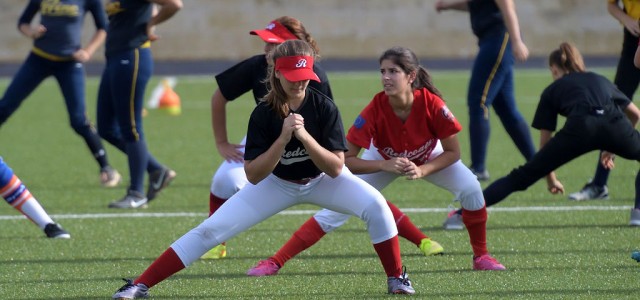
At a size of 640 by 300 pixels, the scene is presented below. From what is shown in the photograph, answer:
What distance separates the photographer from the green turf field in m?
5.64

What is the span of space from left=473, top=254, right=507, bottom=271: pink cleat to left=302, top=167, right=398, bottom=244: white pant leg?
0.90m

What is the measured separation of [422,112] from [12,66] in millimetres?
21674

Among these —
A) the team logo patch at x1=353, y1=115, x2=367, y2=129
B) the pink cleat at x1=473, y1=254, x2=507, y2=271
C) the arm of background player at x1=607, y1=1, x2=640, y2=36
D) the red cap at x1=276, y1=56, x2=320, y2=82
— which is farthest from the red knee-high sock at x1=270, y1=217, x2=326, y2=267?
the arm of background player at x1=607, y1=1, x2=640, y2=36

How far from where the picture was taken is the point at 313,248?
6.95 m

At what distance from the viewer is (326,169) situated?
518cm

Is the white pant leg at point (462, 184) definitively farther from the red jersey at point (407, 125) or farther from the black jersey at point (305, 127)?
the black jersey at point (305, 127)

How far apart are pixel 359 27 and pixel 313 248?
68.9ft

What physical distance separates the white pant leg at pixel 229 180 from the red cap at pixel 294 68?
1389mm

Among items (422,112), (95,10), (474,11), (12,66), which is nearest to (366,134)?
(422,112)

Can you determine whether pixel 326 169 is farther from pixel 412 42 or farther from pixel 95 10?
pixel 412 42

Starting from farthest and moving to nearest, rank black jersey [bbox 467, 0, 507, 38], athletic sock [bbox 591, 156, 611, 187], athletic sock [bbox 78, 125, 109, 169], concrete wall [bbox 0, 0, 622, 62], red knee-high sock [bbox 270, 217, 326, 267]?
1. concrete wall [bbox 0, 0, 622, 62]
2. athletic sock [bbox 78, 125, 109, 169]
3. black jersey [bbox 467, 0, 507, 38]
4. athletic sock [bbox 591, 156, 611, 187]
5. red knee-high sock [bbox 270, 217, 326, 267]

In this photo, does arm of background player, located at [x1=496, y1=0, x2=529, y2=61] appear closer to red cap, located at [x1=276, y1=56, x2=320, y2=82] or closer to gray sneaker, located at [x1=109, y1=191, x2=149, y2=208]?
red cap, located at [x1=276, y1=56, x2=320, y2=82]

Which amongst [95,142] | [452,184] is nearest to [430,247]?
[452,184]

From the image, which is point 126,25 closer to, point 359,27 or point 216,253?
point 216,253
